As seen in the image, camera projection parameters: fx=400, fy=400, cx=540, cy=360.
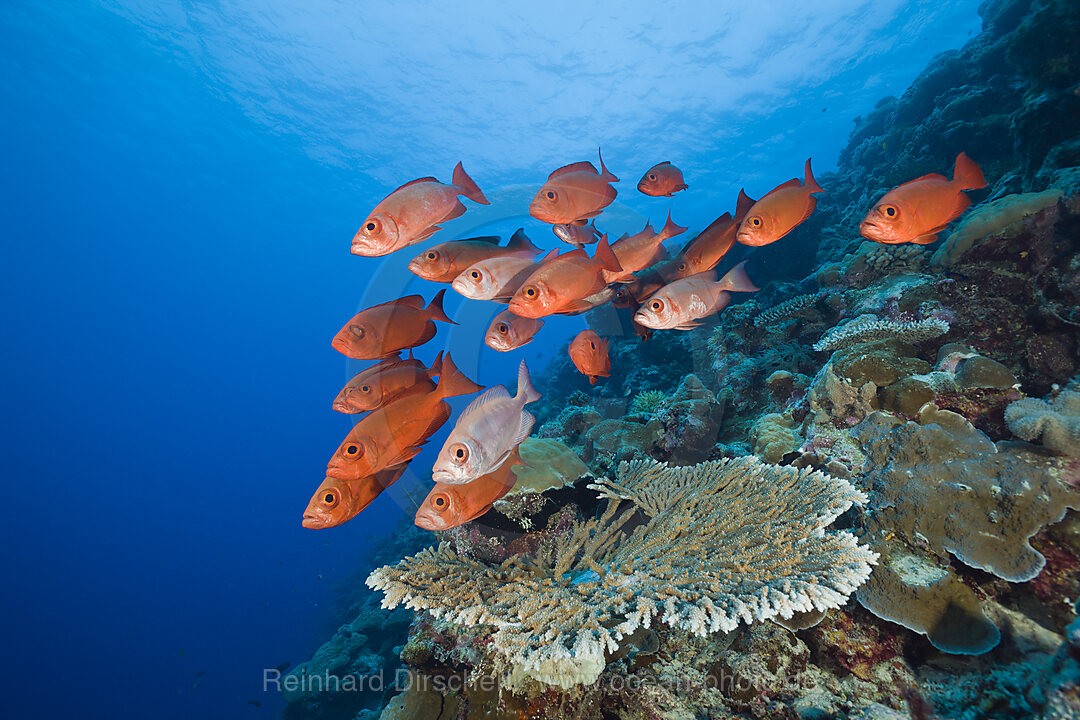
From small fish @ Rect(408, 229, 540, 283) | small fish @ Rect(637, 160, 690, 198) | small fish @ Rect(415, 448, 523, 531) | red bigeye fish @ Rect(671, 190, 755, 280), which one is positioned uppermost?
small fish @ Rect(637, 160, 690, 198)

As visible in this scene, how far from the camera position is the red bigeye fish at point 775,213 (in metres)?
2.90

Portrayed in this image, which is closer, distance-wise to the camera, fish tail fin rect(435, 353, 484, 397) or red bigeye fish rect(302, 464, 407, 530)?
red bigeye fish rect(302, 464, 407, 530)

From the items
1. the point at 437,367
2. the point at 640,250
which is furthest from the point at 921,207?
the point at 437,367

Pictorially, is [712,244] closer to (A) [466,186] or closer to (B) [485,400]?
(A) [466,186]

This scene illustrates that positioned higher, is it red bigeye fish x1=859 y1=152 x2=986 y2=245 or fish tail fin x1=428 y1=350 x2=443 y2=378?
fish tail fin x1=428 y1=350 x2=443 y2=378

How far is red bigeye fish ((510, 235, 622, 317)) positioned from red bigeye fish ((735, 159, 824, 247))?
110cm

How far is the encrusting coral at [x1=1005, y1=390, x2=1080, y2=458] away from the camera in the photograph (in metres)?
2.62

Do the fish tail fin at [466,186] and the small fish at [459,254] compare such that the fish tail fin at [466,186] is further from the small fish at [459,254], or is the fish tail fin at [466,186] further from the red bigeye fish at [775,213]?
the red bigeye fish at [775,213]

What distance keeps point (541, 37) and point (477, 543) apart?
3800 cm

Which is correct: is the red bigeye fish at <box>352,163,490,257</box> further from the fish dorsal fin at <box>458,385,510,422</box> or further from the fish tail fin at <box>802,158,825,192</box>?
the fish tail fin at <box>802,158,825,192</box>

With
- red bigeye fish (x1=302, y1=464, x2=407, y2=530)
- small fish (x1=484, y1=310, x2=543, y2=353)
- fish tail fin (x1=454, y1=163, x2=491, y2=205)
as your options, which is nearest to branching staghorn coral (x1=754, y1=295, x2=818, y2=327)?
small fish (x1=484, y1=310, x2=543, y2=353)

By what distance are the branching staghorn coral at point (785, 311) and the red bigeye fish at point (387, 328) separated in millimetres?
6769

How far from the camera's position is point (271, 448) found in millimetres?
90875

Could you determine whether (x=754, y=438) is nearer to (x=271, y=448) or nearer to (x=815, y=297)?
(x=815, y=297)
